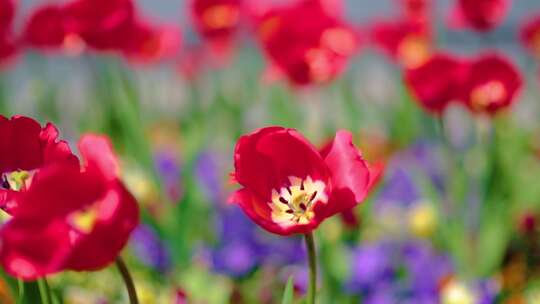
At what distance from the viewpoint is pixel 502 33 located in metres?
4.73

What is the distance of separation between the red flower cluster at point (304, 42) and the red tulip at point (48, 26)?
36cm

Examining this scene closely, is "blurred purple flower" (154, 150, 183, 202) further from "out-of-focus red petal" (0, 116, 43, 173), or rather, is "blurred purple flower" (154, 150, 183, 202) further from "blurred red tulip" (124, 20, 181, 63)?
"out-of-focus red petal" (0, 116, 43, 173)

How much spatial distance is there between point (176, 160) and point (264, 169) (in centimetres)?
142

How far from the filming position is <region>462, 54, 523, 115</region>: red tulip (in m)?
1.33

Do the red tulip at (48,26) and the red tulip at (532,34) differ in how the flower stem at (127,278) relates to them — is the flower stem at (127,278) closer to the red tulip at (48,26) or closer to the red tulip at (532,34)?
the red tulip at (48,26)

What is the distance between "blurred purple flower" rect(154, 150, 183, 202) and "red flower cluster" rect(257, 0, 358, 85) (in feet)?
1.19

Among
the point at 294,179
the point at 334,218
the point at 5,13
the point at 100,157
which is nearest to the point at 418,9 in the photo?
the point at 334,218

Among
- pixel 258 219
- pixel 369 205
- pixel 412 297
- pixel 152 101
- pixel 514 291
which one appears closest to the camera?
pixel 258 219

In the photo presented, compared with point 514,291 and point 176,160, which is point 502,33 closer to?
point 176,160

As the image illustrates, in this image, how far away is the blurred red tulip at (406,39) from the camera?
196 cm

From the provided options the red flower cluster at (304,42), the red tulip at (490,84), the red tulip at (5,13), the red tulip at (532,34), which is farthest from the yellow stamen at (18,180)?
the red tulip at (532,34)

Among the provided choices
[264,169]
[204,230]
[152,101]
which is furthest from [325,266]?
[152,101]

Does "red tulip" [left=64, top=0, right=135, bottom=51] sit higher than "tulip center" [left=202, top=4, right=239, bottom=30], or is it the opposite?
"red tulip" [left=64, top=0, right=135, bottom=51]

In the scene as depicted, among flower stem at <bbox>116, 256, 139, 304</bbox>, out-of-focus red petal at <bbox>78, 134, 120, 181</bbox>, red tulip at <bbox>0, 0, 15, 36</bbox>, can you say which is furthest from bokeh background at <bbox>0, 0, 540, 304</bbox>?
red tulip at <bbox>0, 0, 15, 36</bbox>
